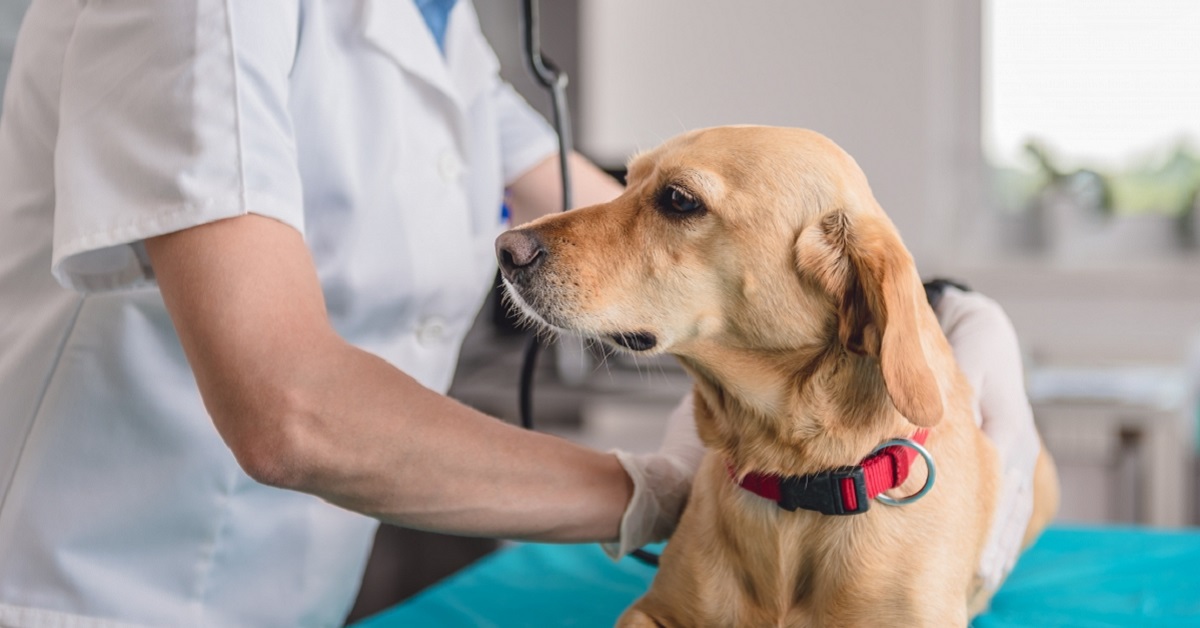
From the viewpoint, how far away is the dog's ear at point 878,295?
75 cm

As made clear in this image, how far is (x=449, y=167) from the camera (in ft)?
3.45

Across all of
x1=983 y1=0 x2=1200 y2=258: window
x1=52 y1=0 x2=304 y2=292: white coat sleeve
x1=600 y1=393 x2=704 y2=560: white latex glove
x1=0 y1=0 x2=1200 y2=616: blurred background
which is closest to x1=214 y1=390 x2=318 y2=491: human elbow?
x1=52 y1=0 x2=304 y2=292: white coat sleeve

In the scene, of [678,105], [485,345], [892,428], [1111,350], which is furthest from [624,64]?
[892,428]

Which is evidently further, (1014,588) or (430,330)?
(1014,588)

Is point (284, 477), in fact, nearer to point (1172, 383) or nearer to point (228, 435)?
point (228, 435)

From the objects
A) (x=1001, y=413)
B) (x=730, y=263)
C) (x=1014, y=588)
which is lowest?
(x=1014, y=588)

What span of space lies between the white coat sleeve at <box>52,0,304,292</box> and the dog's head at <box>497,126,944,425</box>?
224 mm

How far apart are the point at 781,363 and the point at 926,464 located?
148mm

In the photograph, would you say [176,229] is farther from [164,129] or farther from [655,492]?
[655,492]

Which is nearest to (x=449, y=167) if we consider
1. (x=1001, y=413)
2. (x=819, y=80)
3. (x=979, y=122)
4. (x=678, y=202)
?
(x=678, y=202)

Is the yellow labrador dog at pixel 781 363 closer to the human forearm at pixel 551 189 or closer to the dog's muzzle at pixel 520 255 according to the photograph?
the dog's muzzle at pixel 520 255

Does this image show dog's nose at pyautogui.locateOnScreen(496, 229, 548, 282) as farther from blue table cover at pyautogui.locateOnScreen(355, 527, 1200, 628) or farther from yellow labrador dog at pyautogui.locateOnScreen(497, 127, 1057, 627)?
blue table cover at pyautogui.locateOnScreen(355, 527, 1200, 628)

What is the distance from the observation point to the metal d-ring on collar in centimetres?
81

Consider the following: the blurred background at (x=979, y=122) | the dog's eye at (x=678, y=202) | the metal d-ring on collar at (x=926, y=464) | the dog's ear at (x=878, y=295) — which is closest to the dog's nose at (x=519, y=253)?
the dog's eye at (x=678, y=202)
